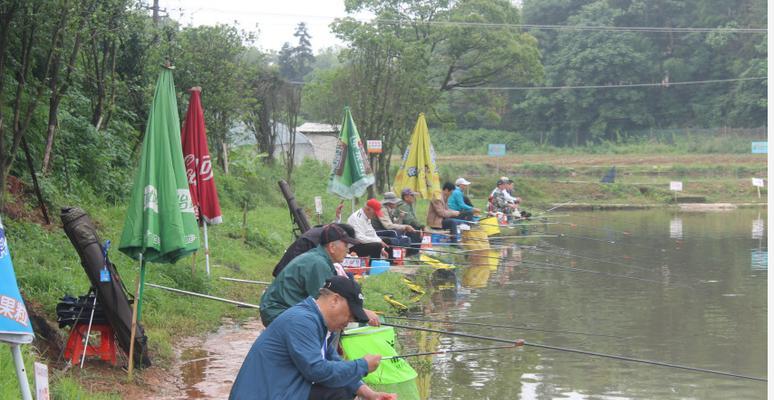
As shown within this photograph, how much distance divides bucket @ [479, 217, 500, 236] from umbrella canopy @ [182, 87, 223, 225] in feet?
35.3

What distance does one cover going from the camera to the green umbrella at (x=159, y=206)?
27.6 feet

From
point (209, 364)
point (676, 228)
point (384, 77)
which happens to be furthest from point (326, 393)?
point (384, 77)

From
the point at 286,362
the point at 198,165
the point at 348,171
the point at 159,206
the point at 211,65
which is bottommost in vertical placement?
the point at 286,362

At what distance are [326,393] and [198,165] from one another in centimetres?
748

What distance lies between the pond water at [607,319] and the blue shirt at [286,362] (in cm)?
393

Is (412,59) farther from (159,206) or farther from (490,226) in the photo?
(159,206)

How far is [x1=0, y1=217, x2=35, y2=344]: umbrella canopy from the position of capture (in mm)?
5305

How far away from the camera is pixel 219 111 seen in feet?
77.4

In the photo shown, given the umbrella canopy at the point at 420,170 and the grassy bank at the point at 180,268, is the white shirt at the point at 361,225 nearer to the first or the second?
the grassy bank at the point at 180,268

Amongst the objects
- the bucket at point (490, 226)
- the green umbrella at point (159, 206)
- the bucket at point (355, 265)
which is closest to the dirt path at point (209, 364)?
the green umbrella at point (159, 206)

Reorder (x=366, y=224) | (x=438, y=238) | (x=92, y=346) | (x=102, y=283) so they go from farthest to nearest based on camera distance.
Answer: (x=438, y=238) → (x=366, y=224) → (x=92, y=346) → (x=102, y=283)

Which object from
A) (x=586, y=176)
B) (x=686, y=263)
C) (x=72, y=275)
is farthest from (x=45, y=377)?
(x=586, y=176)

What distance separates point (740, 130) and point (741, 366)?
54.6m

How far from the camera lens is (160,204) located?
27.8 feet
